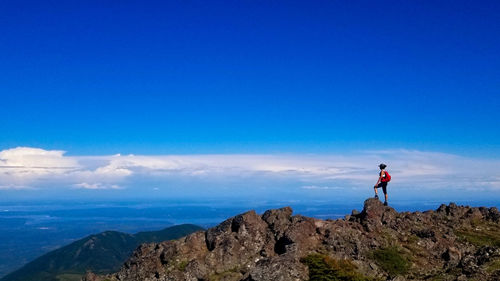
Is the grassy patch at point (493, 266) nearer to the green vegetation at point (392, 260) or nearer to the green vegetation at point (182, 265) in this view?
the green vegetation at point (392, 260)

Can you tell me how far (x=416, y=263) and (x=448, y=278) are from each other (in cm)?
367

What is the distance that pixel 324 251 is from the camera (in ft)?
111

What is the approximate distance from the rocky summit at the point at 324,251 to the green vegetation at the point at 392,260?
7 centimetres

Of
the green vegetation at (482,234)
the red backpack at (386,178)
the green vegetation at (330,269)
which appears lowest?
the green vegetation at (330,269)

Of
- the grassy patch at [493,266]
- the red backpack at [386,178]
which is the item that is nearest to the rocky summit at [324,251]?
the grassy patch at [493,266]

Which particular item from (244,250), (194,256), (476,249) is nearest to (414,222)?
(476,249)

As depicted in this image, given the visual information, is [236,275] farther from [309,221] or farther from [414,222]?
[414,222]

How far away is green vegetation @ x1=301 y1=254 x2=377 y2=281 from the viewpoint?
94.8 ft

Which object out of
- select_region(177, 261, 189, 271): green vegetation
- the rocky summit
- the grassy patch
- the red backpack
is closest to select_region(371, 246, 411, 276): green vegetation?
the rocky summit

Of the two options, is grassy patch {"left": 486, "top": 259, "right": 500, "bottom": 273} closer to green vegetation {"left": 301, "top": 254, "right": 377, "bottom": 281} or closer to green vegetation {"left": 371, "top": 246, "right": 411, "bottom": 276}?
green vegetation {"left": 371, "top": 246, "right": 411, "bottom": 276}

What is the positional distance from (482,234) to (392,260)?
12061mm

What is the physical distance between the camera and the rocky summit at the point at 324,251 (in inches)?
1185

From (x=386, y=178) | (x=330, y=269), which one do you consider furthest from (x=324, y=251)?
(x=386, y=178)

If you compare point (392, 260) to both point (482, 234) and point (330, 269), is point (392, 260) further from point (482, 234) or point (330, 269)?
point (482, 234)
